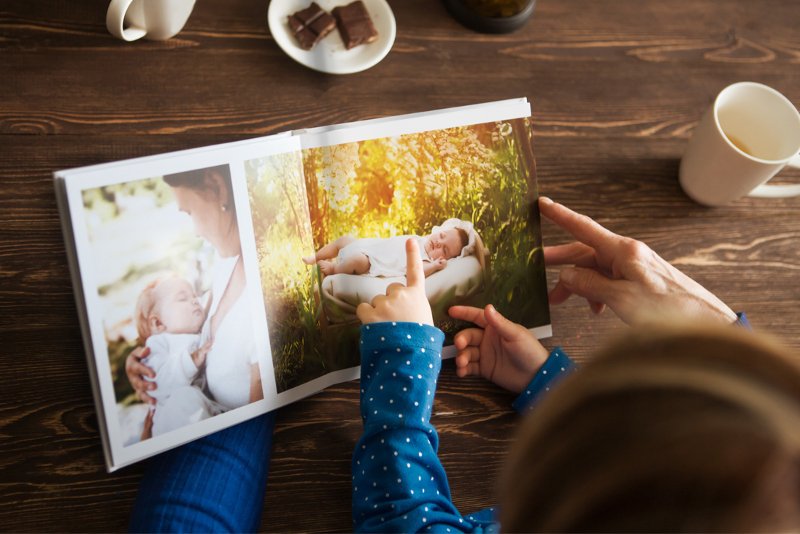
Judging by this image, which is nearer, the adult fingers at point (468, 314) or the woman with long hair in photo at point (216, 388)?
the woman with long hair in photo at point (216, 388)

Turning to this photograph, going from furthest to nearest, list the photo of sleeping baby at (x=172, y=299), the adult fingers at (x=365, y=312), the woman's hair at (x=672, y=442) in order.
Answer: the adult fingers at (x=365, y=312) < the photo of sleeping baby at (x=172, y=299) < the woman's hair at (x=672, y=442)

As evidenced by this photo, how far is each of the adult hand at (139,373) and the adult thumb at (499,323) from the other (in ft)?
1.14

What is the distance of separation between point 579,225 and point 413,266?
0.21m

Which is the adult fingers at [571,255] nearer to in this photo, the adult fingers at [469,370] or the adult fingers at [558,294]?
the adult fingers at [558,294]

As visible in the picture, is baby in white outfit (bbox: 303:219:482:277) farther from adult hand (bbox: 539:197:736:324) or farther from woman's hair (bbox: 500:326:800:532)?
woman's hair (bbox: 500:326:800:532)

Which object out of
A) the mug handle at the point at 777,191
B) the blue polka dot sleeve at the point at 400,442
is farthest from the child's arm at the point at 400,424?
the mug handle at the point at 777,191

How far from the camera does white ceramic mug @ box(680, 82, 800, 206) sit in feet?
2.46

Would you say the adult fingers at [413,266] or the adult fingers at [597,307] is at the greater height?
the adult fingers at [413,266]

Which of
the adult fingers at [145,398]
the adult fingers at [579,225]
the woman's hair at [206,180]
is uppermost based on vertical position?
the woman's hair at [206,180]

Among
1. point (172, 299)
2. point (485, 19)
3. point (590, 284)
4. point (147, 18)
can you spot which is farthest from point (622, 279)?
point (147, 18)

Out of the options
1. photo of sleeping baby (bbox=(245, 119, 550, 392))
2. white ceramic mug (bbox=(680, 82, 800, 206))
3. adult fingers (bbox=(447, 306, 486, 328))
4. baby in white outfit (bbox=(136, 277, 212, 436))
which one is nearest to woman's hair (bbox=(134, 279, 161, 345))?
baby in white outfit (bbox=(136, 277, 212, 436))

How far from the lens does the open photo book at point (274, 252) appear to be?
0.57 metres

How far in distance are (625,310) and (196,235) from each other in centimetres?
46

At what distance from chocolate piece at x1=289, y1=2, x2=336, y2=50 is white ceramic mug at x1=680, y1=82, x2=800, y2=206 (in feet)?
1.50
